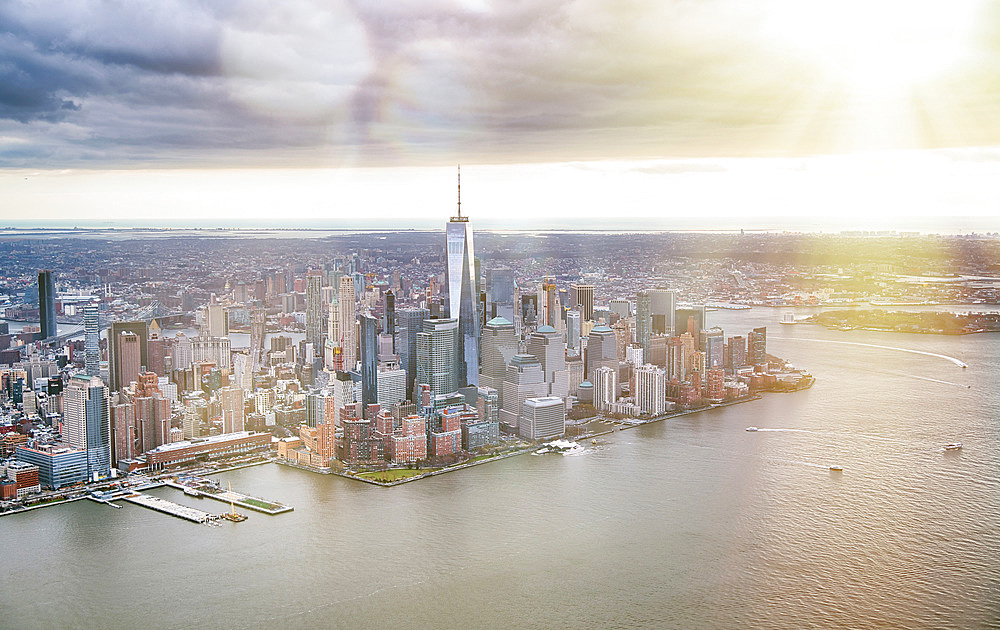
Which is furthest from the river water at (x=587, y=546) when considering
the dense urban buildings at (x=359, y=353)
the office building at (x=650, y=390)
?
the office building at (x=650, y=390)

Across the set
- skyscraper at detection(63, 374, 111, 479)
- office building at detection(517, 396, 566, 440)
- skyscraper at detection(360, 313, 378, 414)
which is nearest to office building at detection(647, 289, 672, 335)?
office building at detection(517, 396, 566, 440)

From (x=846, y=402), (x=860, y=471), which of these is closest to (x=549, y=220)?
(x=846, y=402)

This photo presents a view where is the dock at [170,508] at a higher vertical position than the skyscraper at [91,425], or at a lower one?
lower

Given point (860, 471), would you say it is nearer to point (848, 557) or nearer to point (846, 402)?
point (848, 557)

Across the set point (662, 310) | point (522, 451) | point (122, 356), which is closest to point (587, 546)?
point (522, 451)

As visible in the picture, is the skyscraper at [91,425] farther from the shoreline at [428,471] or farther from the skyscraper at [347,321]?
the skyscraper at [347,321]

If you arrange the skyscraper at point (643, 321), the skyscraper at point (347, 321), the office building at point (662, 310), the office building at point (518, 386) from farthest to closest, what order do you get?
the office building at point (662, 310) < the skyscraper at point (643, 321) < the skyscraper at point (347, 321) < the office building at point (518, 386)

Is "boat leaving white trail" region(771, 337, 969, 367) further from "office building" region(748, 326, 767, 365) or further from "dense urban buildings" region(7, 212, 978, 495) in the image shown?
"office building" region(748, 326, 767, 365)
